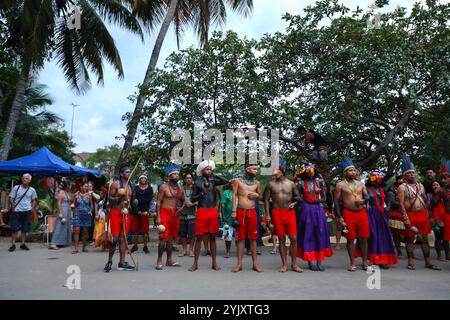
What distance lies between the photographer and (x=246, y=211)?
680 cm

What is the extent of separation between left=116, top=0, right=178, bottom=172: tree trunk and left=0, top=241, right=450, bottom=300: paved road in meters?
4.96

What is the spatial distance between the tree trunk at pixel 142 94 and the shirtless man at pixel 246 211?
18.0ft

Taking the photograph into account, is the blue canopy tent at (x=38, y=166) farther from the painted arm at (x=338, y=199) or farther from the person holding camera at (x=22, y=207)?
the painted arm at (x=338, y=199)

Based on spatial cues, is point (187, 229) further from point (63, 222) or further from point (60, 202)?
point (60, 202)

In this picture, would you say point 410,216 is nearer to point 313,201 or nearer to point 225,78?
point 313,201

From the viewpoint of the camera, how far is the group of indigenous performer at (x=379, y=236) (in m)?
7.01

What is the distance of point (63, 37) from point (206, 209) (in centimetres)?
1143

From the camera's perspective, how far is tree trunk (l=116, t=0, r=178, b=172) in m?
11.6

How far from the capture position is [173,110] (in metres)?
10.8

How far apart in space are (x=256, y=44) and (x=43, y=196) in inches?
846

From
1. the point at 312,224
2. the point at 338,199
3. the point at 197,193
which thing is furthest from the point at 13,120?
the point at 338,199

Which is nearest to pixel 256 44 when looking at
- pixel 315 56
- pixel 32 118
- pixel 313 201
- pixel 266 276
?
pixel 315 56

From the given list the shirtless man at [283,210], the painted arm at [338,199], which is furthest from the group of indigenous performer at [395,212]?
the shirtless man at [283,210]
